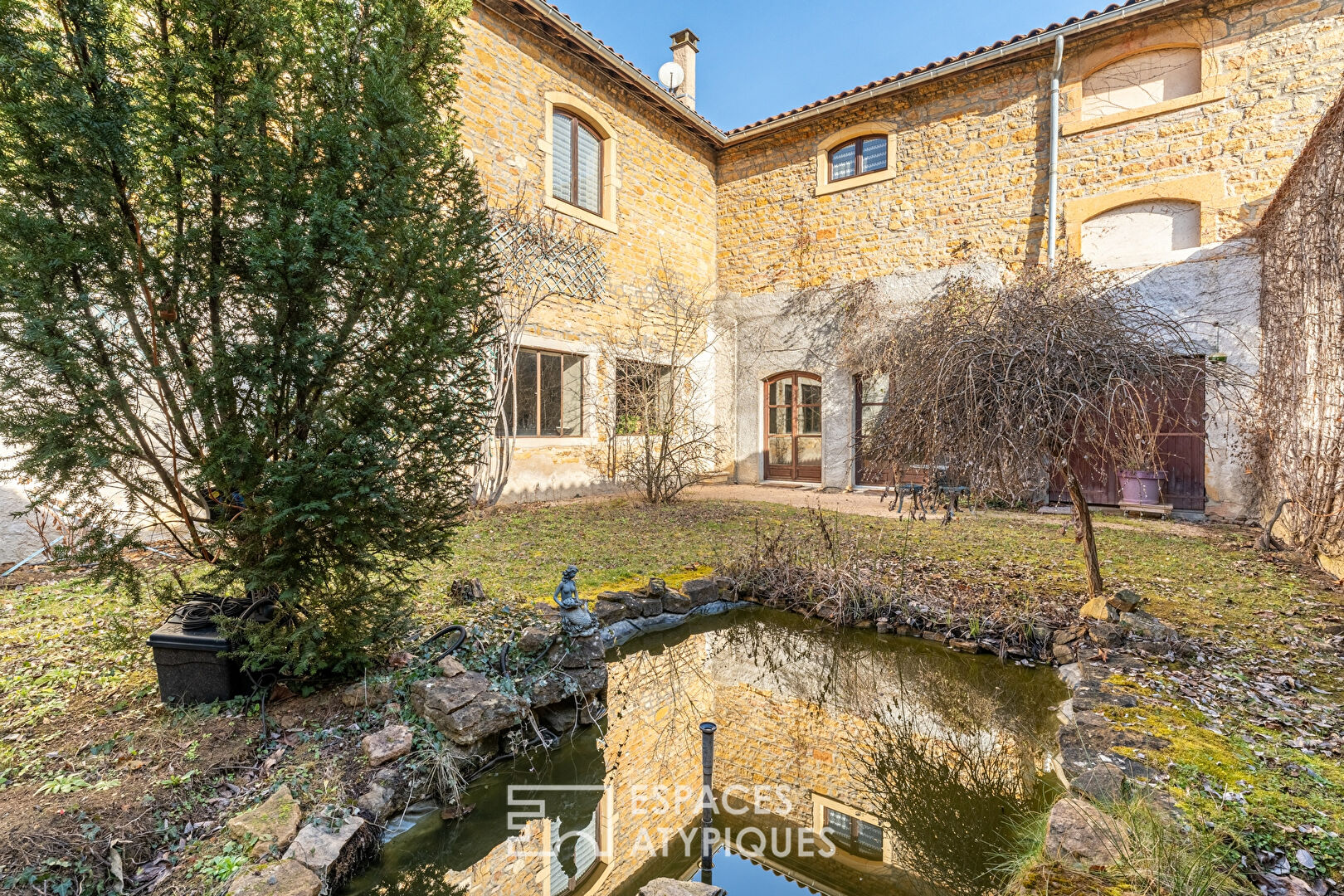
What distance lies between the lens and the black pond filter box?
2.70 metres

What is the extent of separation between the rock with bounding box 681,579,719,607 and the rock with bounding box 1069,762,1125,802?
291cm

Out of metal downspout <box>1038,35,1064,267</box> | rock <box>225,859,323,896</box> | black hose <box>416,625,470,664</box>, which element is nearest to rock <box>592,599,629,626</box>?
black hose <box>416,625,470,664</box>

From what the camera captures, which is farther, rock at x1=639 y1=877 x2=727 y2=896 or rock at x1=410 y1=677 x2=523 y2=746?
rock at x1=410 y1=677 x2=523 y2=746

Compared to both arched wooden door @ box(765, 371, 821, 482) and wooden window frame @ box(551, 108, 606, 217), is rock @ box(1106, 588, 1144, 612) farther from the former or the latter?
wooden window frame @ box(551, 108, 606, 217)

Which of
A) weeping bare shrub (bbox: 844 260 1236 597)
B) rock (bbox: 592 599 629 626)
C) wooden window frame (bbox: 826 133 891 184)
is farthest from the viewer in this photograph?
wooden window frame (bbox: 826 133 891 184)

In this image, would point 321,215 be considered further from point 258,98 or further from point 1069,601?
point 1069,601

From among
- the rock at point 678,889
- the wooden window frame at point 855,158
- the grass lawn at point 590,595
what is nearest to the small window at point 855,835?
the rock at point 678,889

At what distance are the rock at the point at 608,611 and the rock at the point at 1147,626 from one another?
326 cm

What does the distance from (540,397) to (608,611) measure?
5263 mm

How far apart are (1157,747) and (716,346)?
10.0 m

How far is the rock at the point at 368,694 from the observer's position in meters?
2.86

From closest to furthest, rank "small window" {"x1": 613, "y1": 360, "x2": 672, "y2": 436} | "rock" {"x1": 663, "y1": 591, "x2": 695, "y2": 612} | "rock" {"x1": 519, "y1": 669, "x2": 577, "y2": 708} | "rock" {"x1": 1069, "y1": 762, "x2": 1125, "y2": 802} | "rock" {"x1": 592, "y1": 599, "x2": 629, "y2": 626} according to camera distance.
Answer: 1. "rock" {"x1": 1069, "y1": 762, "x2": 1125, "y2": 802}
2. "rock" {"x1": 519, "y1": 669, "x2": 577, "y2": 708}
3. "rock" {"x1": 592, "y1": 599, "x2": 629, "y2": 626}
4. "rock" {"x1": 663, "y1": 591, "x2": 695, "y2": 612}
5. "small window" {"x1": 613, "y1": 360, "x2": 672, "y2": 436}

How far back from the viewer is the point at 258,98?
2531 mm

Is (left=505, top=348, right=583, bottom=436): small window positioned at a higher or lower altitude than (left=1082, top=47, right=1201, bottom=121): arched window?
lower
